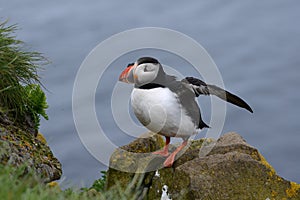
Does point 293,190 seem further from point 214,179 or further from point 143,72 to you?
point 143,72

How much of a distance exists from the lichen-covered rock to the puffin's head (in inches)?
75.2

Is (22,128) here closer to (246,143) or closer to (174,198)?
(174,198)

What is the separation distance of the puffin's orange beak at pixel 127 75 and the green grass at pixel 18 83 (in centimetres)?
166

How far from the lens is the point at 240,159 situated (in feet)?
29.0

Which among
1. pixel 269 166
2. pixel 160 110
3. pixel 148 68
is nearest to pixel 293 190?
pixel 269 166

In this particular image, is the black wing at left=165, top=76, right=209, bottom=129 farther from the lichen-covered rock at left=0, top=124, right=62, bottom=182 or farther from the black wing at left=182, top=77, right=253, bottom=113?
the lichen-covered rock at left=0, top=124, right=62, bottom=182

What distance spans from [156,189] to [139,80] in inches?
77.3

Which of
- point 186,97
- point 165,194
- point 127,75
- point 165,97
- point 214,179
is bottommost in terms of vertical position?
point 165,194

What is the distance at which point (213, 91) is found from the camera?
916 cm

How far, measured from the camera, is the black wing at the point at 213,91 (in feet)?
29.8

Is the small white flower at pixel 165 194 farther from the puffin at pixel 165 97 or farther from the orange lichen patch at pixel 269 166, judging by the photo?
the orange lichen patch at pixel 269 166

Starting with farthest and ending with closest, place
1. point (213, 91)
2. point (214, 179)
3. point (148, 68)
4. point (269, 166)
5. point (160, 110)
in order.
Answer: point (269, 166) → point (213, 91) → point (148, 68) → point (160, 110) → point (214, 179)

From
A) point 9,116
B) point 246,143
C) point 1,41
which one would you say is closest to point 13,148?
point 9,116

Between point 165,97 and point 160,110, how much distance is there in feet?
0.77
